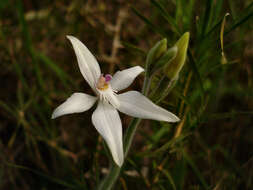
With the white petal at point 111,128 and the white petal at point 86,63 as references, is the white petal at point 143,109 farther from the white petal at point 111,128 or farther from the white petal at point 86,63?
the white petal at point 86,63

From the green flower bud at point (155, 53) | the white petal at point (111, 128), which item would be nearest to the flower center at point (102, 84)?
the white petal at point (111, 128)

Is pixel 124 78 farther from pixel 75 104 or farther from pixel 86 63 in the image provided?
pixel 75 104

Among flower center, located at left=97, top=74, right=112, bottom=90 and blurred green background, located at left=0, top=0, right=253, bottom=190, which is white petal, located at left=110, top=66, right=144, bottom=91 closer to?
flower center, located at left=97, top=74, right=112, bottom=90

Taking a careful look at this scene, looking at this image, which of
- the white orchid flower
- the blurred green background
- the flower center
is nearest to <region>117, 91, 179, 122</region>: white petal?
the white orchid flower

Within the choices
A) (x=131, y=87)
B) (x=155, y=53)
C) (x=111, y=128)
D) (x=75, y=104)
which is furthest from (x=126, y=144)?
(x=131, y=87)

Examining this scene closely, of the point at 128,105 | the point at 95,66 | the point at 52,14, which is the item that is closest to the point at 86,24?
the point at 52,14

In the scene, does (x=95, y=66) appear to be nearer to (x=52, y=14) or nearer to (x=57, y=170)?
(x=57, y=170)
